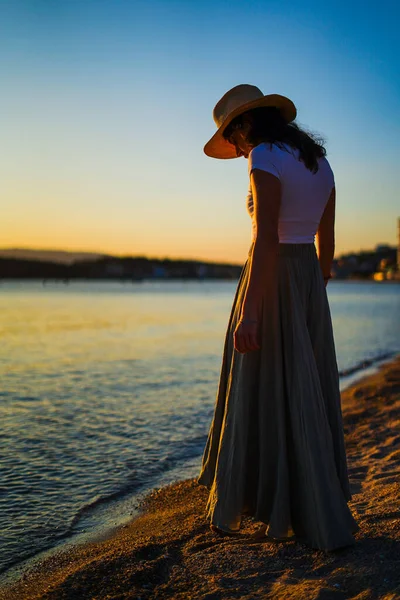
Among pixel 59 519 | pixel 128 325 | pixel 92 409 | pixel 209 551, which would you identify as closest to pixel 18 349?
pixel 92 409

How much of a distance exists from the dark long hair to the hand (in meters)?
0.80

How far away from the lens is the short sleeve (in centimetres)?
250

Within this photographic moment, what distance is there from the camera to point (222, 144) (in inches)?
117

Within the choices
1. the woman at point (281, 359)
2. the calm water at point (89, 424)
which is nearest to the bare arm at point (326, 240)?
the woman at point (281, 359)

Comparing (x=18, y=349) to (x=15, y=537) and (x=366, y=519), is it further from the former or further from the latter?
(x=366, y=519)

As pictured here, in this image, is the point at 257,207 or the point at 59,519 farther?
the point at 59,519

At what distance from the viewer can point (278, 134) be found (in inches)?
104

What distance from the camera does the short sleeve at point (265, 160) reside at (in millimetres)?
2496

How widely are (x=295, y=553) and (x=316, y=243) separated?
1606mm

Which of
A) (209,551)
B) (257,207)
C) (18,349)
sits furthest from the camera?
(18,349)

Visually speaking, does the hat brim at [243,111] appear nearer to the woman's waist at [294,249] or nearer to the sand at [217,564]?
the woman's waist at [294,249]

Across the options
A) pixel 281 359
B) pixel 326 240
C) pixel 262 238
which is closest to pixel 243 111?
pixel 262 238

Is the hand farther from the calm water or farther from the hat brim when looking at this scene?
the calm water

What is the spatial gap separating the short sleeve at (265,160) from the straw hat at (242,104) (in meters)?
0.25
